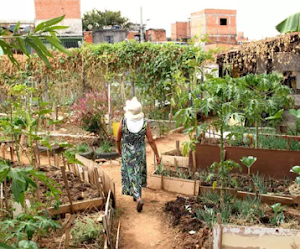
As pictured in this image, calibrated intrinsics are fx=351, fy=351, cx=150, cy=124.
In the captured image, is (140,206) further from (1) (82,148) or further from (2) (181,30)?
(2) (181,30)

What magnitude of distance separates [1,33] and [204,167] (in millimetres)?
4736

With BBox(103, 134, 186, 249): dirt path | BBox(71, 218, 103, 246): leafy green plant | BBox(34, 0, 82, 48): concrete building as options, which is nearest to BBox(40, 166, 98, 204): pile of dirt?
BBox(103, 134, 186, 249): dirt path

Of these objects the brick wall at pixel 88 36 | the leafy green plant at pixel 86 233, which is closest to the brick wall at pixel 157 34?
the brick wall at pixel 88 36

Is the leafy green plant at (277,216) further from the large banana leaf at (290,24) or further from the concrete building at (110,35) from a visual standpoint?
the concrete building at (110,35)

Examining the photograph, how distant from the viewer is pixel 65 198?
4629 mm

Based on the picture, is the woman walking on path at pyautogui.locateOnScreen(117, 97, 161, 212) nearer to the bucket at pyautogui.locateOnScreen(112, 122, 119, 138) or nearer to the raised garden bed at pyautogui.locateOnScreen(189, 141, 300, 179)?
the raised garden bed at pyautogui.locateOnScreen(189, 141, 300, 179)

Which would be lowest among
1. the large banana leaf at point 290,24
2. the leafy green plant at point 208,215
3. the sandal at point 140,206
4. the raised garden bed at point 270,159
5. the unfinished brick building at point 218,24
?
the sandal at point 140,206

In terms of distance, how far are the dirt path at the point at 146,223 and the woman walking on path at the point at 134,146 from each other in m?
0.18

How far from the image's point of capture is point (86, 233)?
145 inches

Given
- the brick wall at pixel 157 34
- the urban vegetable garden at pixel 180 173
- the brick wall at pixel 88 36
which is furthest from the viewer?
the brick wall at pixel 157 34

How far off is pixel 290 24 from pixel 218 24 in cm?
2847

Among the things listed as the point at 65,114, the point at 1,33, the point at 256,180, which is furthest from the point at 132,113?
the point at 65,114

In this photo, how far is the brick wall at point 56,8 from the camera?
2477 cm

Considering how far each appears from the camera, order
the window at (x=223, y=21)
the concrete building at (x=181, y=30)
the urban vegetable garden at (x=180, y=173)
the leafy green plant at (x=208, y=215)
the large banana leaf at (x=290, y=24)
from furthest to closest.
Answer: the concrete building at (x=181, y=30), the window at (x=223, y=21), the large banana leaf at (x=290, y=24), the leafy green plant at (x=208, y=215), the urban vegetable garden at (x=180, y=173)
